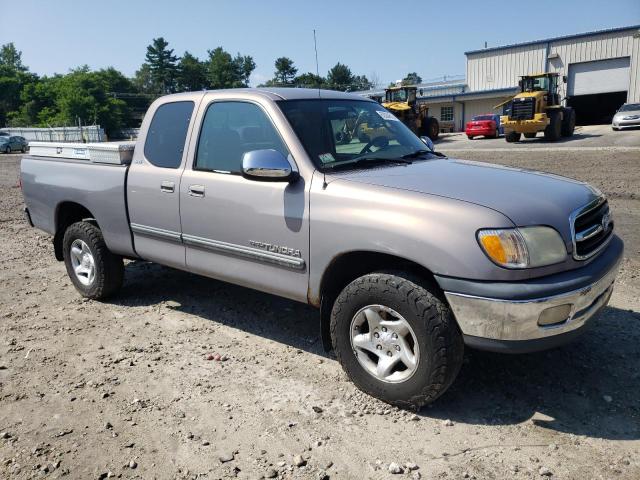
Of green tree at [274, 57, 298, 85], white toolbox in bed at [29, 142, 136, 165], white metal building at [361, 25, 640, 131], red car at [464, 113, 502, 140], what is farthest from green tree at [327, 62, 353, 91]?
white toolbox in bed at [29, 142, 136, 165]

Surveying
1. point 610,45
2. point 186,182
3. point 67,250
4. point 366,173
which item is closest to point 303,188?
point 366,173

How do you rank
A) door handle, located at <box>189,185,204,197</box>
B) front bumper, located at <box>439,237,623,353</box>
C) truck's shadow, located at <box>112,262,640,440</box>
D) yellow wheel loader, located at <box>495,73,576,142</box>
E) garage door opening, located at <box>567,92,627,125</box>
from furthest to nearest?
garage door opening, located at <box>567,92,627,125</box> < yellow wheel loader, located at <box>495,73,576,142</box> < door handle, located at <box>189,185,204,197</box> < truck's shadow, located at <box>112,262,640,440</box> < front bumper, located at <box>439,237,623,353</box>

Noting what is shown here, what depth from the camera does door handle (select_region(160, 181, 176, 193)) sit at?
4379 millimetres

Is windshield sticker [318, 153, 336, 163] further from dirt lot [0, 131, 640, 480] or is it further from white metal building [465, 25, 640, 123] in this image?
white metal building [465, 25, 640, 123]

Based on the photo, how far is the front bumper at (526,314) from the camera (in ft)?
9.34

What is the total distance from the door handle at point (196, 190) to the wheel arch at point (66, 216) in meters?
1.80

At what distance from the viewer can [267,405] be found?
3.49 metres

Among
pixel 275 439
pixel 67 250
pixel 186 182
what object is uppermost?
pixel 186 182

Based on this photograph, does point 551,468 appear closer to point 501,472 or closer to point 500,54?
point 501,472

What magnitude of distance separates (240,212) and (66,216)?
271 centimetres

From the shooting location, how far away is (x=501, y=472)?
9.05 feet

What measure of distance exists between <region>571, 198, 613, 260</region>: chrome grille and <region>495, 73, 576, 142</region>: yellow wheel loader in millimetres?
23775

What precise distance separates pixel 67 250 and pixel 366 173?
11.5 ft

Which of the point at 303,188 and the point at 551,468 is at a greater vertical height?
the point at 303,188
